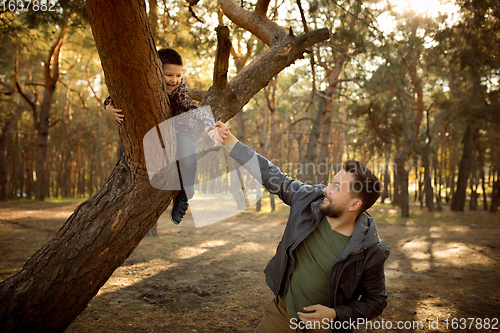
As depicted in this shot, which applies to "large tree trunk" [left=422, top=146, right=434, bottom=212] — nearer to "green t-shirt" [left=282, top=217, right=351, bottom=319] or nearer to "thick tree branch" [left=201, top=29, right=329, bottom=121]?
"thick tree branch" [left=201, top=29, right=329, bottom=121]

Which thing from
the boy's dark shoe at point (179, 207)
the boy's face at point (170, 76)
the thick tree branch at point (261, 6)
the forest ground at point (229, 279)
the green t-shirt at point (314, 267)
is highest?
the thick tree branch at point (261, 6)

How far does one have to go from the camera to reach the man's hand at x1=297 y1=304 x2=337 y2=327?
1.66m

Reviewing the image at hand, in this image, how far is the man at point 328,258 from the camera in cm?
172

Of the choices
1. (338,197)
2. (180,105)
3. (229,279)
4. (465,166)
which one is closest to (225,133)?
(180,105)

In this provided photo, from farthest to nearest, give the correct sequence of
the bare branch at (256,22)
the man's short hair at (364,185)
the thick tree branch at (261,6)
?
the thick tree branch at (261,6), the bare branch at (256,22), the man's short hair at (364,185)

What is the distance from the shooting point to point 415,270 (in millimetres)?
5551

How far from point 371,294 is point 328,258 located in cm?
30

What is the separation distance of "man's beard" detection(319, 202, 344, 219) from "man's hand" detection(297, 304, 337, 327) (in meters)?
0.52

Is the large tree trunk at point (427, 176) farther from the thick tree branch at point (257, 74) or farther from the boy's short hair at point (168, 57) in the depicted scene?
the boy's short hair at point (168, 57)

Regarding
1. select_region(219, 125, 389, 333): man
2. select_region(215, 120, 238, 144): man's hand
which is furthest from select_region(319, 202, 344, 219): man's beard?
select_region(215, 120, 238, 144): man's hand

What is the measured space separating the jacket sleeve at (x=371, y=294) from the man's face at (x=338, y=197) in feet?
0.92

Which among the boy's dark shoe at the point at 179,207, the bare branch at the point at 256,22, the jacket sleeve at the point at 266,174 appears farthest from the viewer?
the bare branch at the point at 256,22

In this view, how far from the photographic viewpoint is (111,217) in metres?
2.10

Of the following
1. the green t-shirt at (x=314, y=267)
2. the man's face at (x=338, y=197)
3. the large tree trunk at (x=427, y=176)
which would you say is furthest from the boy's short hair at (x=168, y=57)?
the large tree trunk at (x=427, y=176)
